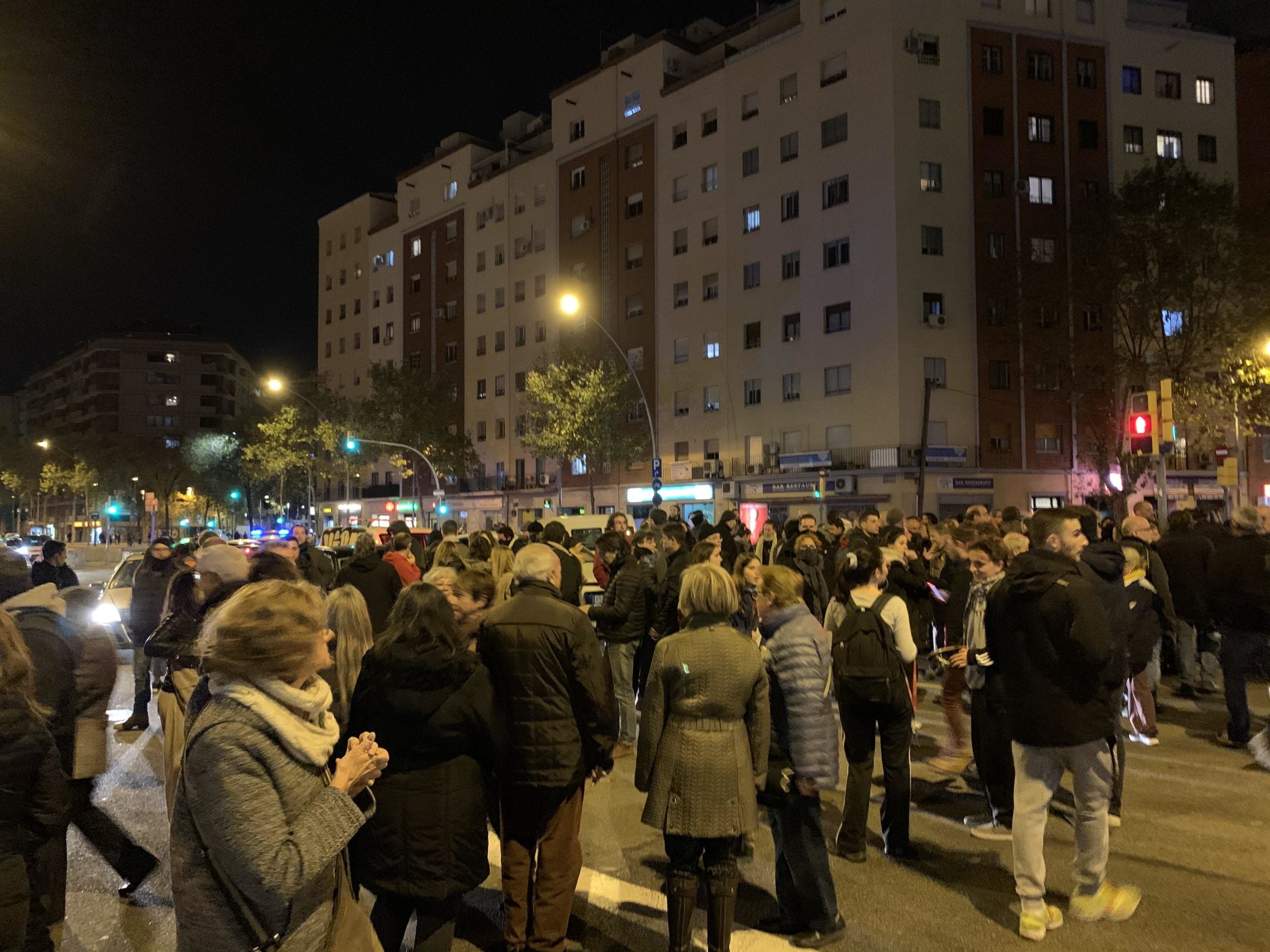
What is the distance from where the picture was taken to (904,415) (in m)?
35.5

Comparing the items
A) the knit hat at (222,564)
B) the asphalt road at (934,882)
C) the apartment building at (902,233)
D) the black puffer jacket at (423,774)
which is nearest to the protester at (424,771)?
the black puffer jacket at (423,774)

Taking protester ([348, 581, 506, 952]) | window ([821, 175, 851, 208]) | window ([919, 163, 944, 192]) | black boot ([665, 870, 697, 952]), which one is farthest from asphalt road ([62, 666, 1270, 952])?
window ([821, 175, 851, 208])

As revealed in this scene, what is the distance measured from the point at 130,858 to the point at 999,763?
547 cm

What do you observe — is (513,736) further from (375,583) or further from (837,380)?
(837,380)

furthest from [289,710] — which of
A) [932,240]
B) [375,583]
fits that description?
[932,240]

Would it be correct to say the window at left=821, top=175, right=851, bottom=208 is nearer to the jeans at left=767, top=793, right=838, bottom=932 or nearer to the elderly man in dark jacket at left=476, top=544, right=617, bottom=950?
the jeans at left=767, top=793, right=838, bottom=932

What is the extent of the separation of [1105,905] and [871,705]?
156cm

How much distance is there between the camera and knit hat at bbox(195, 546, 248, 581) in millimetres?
4941

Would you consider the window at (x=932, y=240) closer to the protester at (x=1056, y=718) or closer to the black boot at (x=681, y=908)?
the protester at (x=1056, y=718)

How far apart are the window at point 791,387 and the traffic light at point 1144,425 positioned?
86.6ft

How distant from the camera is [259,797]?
7.41 feet

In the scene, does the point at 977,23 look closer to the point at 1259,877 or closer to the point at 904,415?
the point at 904,415

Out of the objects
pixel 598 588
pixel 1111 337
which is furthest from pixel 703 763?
pixel 1111 337

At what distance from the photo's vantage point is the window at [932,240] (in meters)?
36.2
